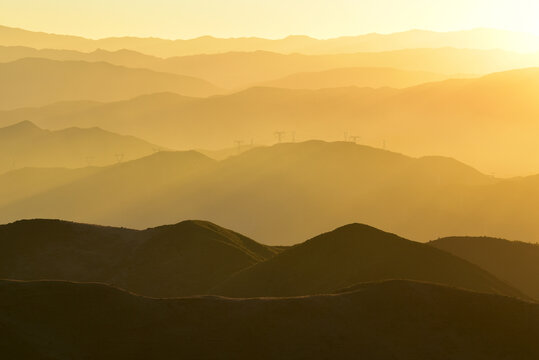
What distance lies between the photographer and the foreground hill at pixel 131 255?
337ft

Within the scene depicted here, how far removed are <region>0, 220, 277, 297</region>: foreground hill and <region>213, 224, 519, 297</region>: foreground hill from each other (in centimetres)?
1086

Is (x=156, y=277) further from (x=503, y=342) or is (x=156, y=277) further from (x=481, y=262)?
(x=503, y=342)

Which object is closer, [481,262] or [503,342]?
[503,342]

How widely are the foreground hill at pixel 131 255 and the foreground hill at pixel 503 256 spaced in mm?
28653

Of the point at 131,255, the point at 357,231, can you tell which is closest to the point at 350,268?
the point at 357,231

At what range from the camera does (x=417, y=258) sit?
89.9 meters

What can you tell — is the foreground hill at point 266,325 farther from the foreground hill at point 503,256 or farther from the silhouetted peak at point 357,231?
the foreground hill at point 503,256

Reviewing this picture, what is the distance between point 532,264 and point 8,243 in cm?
7458

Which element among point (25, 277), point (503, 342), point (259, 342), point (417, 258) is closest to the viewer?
point (259, 342)

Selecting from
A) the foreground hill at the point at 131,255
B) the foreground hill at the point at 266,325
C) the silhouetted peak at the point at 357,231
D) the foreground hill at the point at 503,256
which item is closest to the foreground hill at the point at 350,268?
the silhouetted peak at the point at 357,231

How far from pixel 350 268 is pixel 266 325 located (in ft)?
108

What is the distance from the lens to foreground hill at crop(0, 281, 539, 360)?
173ft

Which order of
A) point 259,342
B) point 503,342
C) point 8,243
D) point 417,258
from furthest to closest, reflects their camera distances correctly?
point 8,243 → point 417,258 → point 503,342 → point 259,342

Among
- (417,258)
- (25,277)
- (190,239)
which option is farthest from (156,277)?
(417,258)
